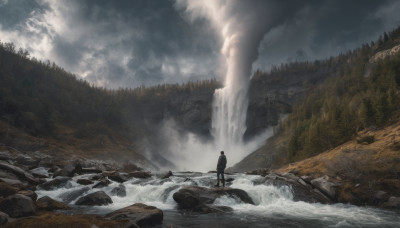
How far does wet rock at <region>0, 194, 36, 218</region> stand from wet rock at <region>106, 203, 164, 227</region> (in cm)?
406

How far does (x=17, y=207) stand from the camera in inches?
471

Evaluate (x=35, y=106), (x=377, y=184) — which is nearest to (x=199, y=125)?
(x=35, y=106)

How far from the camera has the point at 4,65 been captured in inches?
4941

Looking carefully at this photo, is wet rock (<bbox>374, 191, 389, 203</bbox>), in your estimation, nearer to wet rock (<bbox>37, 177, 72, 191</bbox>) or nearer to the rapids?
the rapids

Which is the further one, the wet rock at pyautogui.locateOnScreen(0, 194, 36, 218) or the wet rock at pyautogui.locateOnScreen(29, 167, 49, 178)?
the wet rock at pyautogui.locateOnScreen(29, 167, 49, 178)

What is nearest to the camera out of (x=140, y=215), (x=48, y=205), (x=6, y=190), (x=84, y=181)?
(x=140, y=215)

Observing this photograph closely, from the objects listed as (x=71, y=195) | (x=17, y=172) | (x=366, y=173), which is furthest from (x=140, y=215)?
(x=366, y=173)

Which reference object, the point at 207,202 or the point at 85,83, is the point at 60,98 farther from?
the point at 207,202

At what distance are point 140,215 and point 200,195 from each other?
7542mm

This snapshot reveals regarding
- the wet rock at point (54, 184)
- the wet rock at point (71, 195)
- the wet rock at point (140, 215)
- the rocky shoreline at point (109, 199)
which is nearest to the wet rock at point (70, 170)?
the rocky shoreline at point (109, 199)

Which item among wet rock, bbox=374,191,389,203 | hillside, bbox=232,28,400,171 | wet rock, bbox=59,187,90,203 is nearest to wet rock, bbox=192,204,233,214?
wet rock, bbox=59,187,90,203

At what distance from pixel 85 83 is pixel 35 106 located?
78699 millimetres

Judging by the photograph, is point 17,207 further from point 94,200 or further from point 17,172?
point 17,172

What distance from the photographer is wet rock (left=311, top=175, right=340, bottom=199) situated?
24234 millimetres
